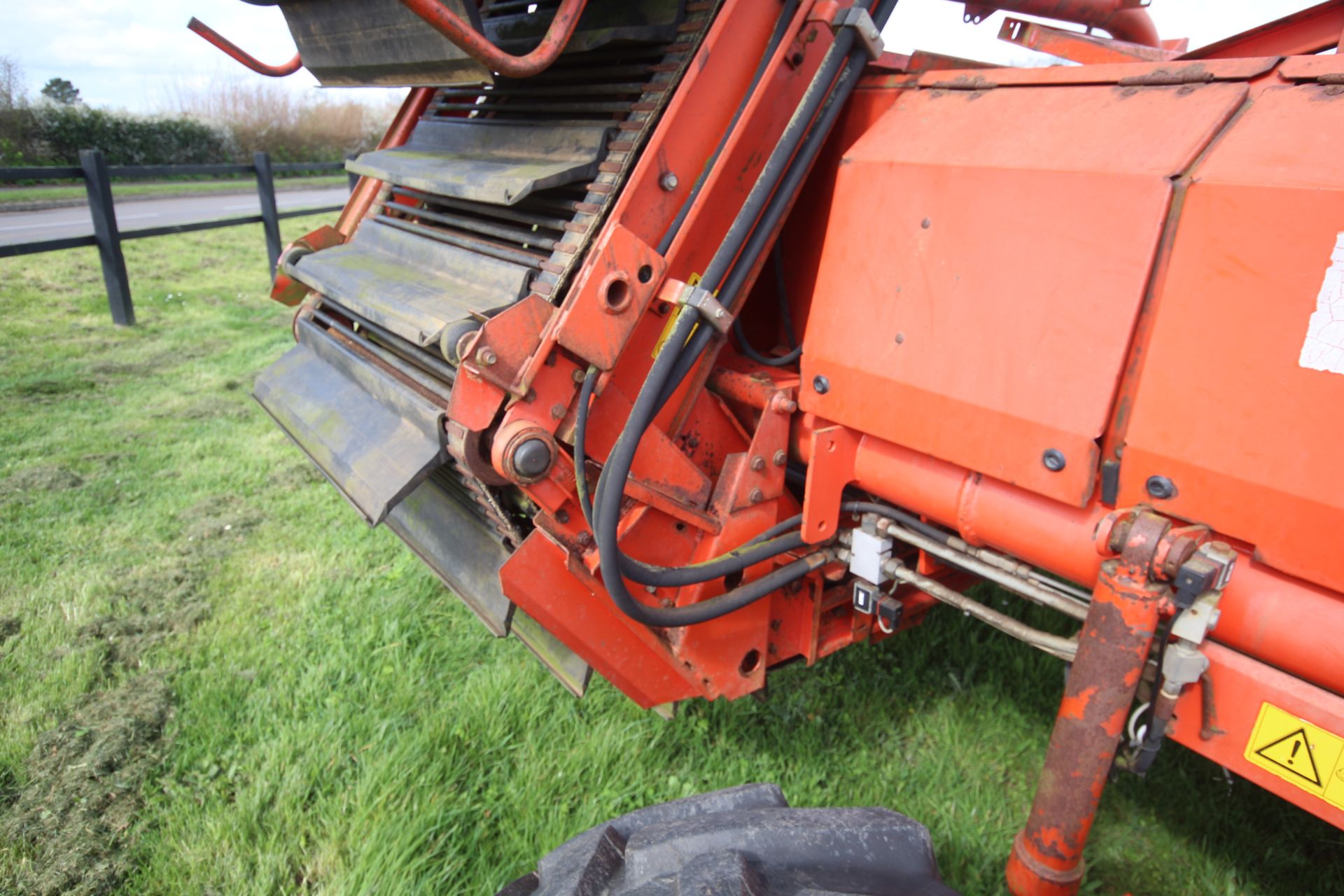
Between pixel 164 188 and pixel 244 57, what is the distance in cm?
1497

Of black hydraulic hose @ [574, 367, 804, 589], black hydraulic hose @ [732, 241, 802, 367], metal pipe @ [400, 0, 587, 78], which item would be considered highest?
metal pipe @ [400, 0, 587, 78]

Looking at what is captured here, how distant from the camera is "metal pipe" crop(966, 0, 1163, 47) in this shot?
2.58 meters

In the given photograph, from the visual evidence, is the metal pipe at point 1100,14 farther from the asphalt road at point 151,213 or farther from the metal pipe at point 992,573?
the asphalt road at point 151,213

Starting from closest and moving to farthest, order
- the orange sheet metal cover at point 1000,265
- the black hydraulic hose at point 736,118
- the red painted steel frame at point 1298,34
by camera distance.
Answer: the orange sheet metal cover at point 1000,265
the black hydraulic hose at point 736,118
the red painted steel frame at point 1298,34

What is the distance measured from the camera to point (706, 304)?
179cm

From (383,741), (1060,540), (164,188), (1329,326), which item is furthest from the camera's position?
(164,188)

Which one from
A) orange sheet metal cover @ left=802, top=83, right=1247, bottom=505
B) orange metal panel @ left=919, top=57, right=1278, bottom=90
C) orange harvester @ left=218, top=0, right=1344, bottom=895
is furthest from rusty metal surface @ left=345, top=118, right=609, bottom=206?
orange metal panel @ left=919, top=57, right=1278, bottom=90

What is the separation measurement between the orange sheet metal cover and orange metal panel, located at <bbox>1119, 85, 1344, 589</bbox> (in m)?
0.06

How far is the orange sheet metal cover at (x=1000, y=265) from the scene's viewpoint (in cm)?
143

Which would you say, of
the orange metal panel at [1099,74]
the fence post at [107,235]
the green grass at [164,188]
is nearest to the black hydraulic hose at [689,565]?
the orange metal panel at [1099,74]

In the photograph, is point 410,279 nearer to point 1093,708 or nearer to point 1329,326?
point 1093,708

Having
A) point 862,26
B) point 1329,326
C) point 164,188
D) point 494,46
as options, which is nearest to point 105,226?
point 494,46

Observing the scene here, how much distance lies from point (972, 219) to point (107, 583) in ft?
10.7

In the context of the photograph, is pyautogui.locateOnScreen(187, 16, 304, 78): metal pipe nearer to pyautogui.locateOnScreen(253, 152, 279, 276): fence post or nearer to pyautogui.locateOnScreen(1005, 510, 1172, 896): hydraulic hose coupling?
pyautogui.locateOnScreen(1005, 510, 1172, 896): hydraulic hose coupling
